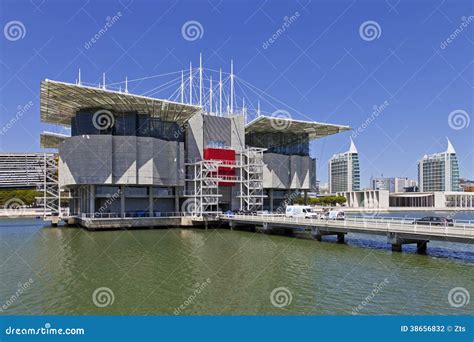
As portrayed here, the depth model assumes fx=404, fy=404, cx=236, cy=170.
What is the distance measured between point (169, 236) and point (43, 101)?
89.1 feet

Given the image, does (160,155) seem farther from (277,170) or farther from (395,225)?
(395,225)

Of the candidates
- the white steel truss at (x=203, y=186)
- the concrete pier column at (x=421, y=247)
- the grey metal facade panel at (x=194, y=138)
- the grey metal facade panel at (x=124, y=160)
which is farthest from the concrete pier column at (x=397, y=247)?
the grey metal facade panel at (x=194, y=138)

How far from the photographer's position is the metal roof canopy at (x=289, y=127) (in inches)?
2886

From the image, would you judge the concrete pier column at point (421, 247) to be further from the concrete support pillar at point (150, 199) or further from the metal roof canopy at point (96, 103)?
the concrete support pillar at point (150, 199)

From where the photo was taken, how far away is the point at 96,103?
5734 cm

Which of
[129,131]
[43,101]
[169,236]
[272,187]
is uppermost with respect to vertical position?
[43,101]

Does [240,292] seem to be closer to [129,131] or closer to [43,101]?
[129,131]

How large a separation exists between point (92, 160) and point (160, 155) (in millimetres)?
9777

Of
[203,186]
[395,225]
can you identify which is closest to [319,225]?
[395,225]

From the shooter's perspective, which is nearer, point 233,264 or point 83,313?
point 83,313

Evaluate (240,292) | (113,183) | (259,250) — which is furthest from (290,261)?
(113,183)

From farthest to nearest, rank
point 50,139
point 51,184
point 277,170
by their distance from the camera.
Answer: point 50,139 < point 277,170 < point 51,184

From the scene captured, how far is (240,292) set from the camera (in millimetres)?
20156

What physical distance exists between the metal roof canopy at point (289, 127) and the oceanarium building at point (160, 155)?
7.5 inches
